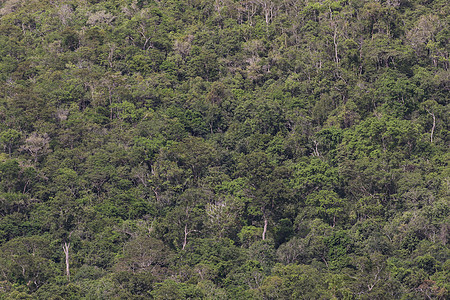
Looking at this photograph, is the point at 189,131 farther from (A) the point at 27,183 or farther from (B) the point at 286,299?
(B) the point at 286,299

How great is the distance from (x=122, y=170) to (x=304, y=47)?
1852 centimetres

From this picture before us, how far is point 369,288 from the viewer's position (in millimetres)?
34625

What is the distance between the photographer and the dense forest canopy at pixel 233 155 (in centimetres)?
3800

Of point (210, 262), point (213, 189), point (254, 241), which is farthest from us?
point (213, 189)

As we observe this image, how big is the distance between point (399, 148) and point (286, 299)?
14.6 m

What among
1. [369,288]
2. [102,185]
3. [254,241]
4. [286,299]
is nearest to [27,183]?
[102,185]

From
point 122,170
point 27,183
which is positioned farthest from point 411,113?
point 27,183

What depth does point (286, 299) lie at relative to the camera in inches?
1385

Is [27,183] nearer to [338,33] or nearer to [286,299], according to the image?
[286,299]

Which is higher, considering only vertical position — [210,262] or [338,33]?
[338,33]

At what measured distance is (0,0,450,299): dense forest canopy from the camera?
3800 centimetres

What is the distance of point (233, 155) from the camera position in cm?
4909

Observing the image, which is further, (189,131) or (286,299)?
(189,131)

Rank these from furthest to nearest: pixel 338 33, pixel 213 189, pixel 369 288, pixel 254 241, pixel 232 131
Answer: pixel 338 33, pixel 232 131, pixel 213 189, pixel 254 241, pixel 369 288
